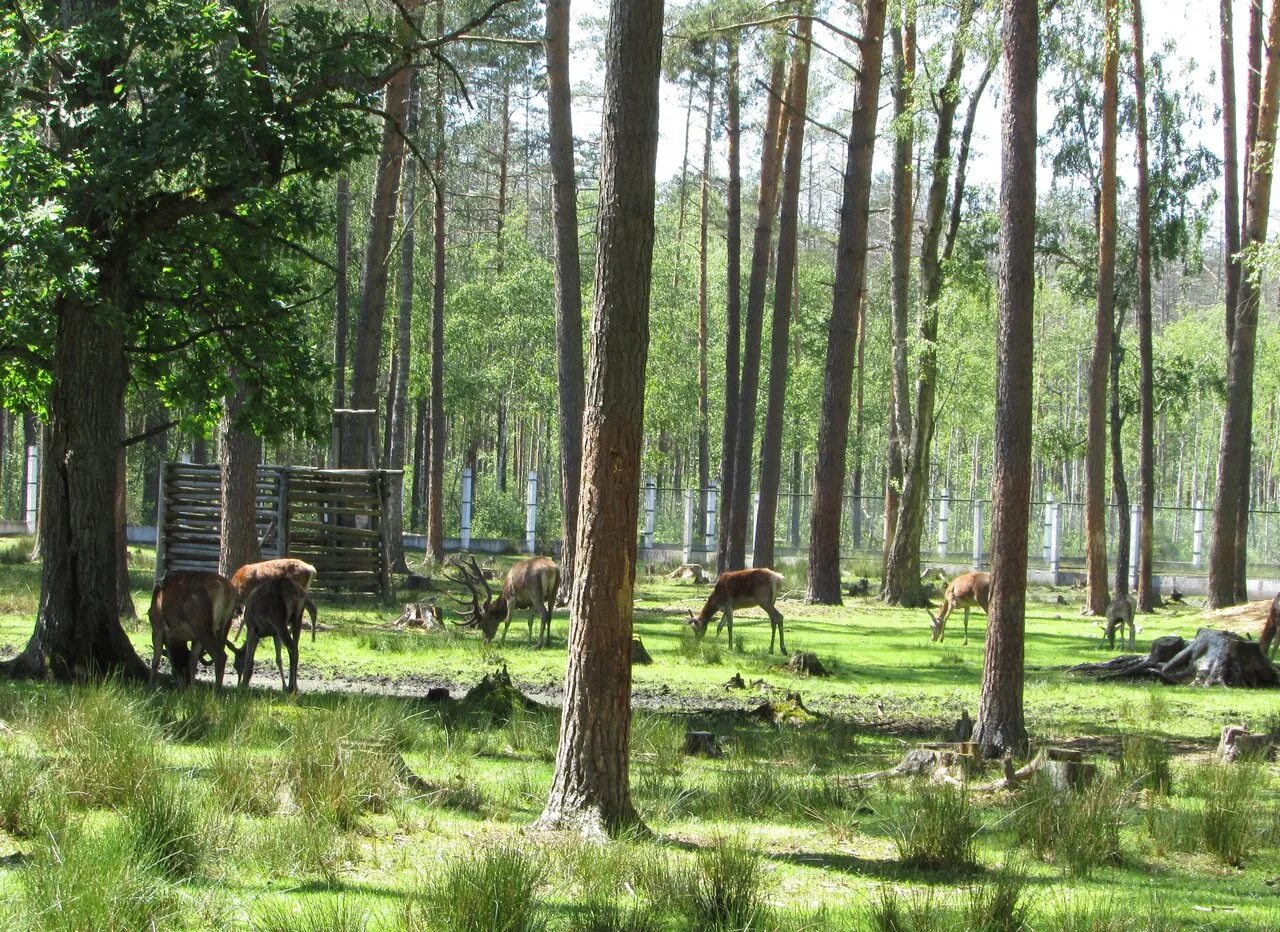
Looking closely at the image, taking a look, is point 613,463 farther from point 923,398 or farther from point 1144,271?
point 1144,271

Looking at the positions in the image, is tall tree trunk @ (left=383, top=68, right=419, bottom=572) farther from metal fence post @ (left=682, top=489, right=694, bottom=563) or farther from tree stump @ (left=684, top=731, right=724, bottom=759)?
tree stump @ (left=684, top=731, right=724, bottom=759)

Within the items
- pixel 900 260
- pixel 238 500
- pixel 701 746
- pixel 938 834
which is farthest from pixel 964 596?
pixel 938 834

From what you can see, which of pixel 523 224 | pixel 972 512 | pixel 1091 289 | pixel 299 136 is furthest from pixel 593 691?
pixel 523 224

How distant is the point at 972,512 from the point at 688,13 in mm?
25518

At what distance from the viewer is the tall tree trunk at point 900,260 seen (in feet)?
99.2

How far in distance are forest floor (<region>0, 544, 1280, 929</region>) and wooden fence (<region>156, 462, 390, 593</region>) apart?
1117 cm

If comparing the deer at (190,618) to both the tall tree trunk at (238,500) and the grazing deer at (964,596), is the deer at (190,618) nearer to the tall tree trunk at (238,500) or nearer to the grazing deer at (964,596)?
the tall tree trunk at (238,500)

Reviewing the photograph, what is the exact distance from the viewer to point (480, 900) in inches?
217

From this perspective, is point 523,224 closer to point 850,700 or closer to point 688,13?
point 688,13

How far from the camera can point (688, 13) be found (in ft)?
97.0

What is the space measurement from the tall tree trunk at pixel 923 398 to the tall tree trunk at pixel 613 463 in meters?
21.6

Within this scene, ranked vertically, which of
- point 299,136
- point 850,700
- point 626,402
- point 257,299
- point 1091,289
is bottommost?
point 850,700

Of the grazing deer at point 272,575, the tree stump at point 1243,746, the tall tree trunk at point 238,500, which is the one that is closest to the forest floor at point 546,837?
the tree stump at point 1243,746

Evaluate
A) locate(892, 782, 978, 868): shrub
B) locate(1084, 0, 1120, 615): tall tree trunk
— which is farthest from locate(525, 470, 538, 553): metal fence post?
locate(892, 782, 978, 868): shrub
